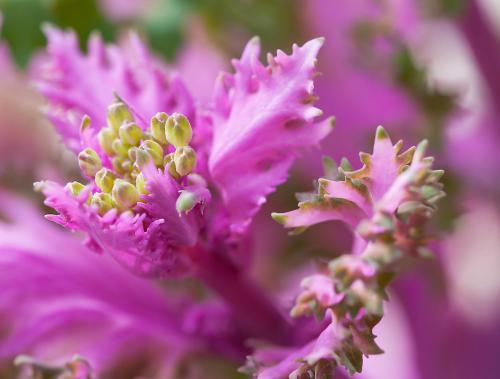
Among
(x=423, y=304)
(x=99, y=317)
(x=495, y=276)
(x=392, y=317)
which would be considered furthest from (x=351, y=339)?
(x=495, y=276)

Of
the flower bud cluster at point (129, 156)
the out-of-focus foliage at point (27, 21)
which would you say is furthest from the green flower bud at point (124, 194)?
the out-of-focus foliage at point (27, 21)

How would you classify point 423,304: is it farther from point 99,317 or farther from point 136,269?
point 136,269

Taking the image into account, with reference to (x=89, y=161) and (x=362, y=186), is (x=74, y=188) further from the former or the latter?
(x=362, y=186)

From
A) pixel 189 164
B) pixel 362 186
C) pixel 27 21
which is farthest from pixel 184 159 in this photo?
pixel 27 21

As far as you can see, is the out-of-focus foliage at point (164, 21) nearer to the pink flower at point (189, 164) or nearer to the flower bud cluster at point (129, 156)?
the pink flower at point (189, 164)

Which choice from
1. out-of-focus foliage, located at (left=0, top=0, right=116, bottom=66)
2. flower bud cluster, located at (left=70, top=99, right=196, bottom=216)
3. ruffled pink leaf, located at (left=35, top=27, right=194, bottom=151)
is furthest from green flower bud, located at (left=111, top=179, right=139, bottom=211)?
out-of-focus foliage, located at (left=0, top=0, right=116, bottom=66)

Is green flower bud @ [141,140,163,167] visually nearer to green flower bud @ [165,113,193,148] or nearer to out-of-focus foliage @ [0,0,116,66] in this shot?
green flower bud @ [165,113,193,148]

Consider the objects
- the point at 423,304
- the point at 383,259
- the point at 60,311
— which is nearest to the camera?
the point at 383,259
